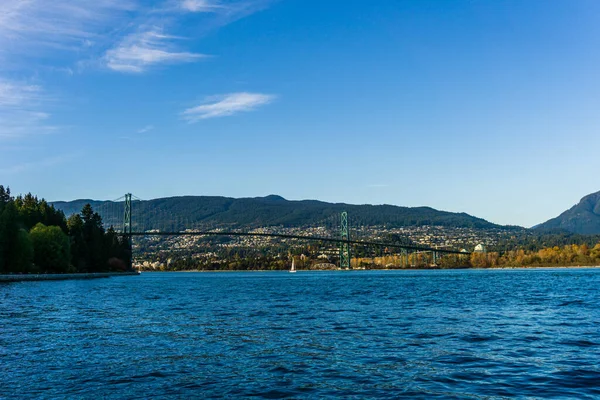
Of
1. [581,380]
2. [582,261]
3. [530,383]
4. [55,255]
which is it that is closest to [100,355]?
[530,383]

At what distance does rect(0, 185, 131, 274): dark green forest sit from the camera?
72.8 metres

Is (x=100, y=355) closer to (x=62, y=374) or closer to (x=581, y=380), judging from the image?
(x=62, y=374)

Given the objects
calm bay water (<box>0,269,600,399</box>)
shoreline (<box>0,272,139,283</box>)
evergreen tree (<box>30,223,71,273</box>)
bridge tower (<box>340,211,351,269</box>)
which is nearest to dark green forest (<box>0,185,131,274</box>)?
evergreen tree (<box>30,223,71,273</box>)

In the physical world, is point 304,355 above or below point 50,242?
below

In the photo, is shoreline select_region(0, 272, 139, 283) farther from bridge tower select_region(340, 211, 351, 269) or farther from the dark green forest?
bridge tower select_region(340, 211, 351, 269)

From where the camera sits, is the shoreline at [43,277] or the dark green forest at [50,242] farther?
the dark green forest at [50,242]

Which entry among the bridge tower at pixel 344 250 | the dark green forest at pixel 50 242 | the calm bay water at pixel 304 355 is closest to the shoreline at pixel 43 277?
the dark green forest at pixel 50 242

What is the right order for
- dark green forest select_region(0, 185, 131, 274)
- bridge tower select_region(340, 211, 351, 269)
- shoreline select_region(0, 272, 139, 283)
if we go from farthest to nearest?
1. bridge tower select_region(340, 211, 351, 269)
2. dark green forest select_region(0, 185, 131, 274)
3. shoreline select_region(0, 272, 139, 283)

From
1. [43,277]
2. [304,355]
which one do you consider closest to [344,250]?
[43,277]

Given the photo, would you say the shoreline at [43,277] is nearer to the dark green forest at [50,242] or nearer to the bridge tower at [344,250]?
the dark green forest at [50,242]

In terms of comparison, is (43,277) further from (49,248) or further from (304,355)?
(304,355)

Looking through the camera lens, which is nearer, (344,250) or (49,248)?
(49,248)

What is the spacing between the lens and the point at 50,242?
269ft

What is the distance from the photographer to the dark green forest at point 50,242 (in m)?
72.8
